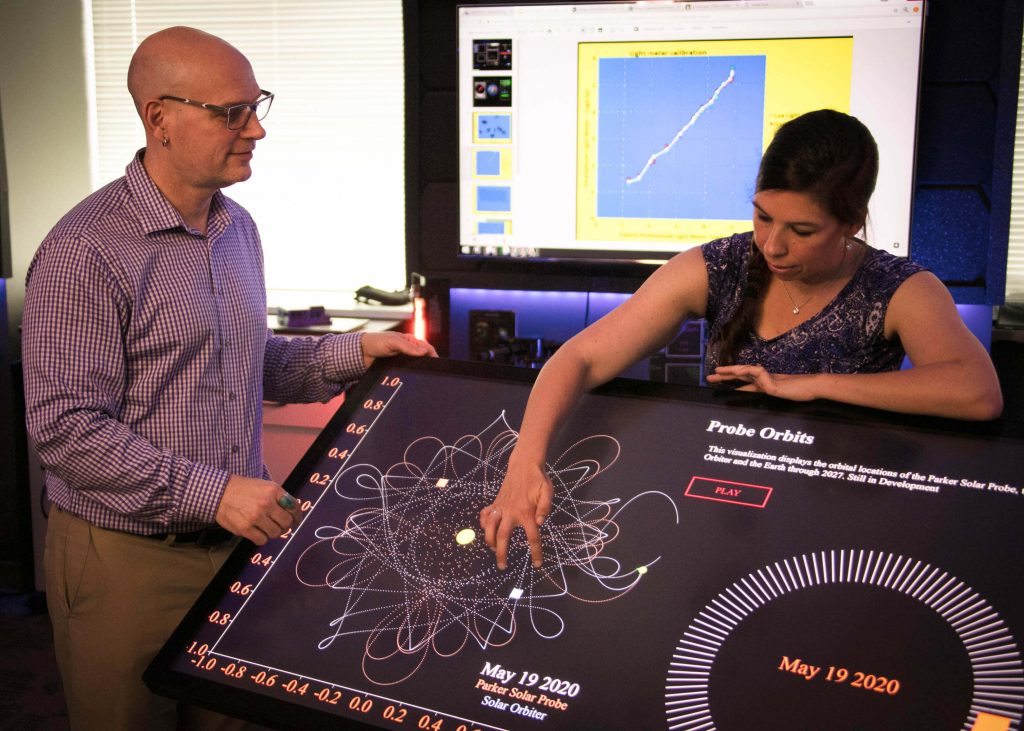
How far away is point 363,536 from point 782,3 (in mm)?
2012

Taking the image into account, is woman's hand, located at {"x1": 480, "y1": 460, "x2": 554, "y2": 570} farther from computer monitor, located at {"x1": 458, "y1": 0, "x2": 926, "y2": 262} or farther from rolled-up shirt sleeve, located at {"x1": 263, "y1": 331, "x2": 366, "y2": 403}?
computer monitor, located at {"x1": 458, "y1": 0, "x2": 926, "y2": 262}

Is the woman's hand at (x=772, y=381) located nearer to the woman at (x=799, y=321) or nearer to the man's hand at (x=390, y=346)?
the woman at (x=799, y=321)

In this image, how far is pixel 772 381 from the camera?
1.36m

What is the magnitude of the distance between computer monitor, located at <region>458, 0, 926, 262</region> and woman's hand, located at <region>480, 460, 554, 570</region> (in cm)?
164

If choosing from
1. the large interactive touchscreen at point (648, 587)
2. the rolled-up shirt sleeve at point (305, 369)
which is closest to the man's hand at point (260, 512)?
the large interactive touchscreen at point (648, 587)

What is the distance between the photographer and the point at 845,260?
1.60 m

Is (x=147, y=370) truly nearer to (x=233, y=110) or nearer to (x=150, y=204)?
(x=150, y=204)

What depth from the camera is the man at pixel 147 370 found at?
5.04 feet

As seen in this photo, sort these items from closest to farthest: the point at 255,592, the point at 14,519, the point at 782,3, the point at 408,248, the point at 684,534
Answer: the point at 684,534 < the point at 255,592 < the point at 782,3 < the point at 408,248 < the point at 14,519

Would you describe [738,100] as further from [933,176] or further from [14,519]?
[14,519]

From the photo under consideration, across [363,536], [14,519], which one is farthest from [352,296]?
[363,536]

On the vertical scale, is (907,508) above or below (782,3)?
below

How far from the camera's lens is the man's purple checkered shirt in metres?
1.52

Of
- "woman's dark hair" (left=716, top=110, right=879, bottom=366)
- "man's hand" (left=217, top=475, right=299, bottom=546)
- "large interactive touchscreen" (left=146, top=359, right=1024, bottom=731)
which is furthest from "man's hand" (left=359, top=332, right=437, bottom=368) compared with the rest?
"woman's dark hair" (left=716, top=110, right=879, bottom=366)
